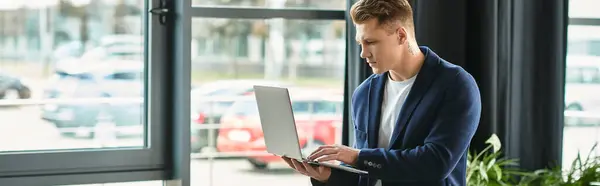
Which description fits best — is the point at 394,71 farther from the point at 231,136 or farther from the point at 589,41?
the point at 589,41

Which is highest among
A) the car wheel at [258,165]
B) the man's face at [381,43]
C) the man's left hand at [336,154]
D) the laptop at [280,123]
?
the man's face at [381,43]

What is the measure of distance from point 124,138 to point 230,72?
522 mm

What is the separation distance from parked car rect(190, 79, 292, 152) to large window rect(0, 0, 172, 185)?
5.7 inches

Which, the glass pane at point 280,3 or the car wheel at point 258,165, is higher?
the glass pane at point 280,3

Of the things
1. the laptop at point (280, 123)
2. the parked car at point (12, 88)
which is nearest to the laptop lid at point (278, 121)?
the laptop at point (280, 123)

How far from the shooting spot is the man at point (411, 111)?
98.3 inches

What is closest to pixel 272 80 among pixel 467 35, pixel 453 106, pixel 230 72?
pixel 230 72

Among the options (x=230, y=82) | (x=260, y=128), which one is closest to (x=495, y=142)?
(x=260, y=128)

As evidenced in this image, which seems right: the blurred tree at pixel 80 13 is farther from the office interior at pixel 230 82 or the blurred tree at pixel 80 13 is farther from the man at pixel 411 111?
the man at pixel 411 111

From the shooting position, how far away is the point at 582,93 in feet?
13.5

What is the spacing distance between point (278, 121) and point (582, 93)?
203 cm

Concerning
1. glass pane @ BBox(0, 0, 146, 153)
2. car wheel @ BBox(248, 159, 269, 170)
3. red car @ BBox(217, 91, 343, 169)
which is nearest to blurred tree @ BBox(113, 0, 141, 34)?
glass pane @ BBox(0, 0, 146, 153)

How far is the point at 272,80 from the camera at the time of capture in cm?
408

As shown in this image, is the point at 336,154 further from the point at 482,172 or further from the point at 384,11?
the point at 482,172
